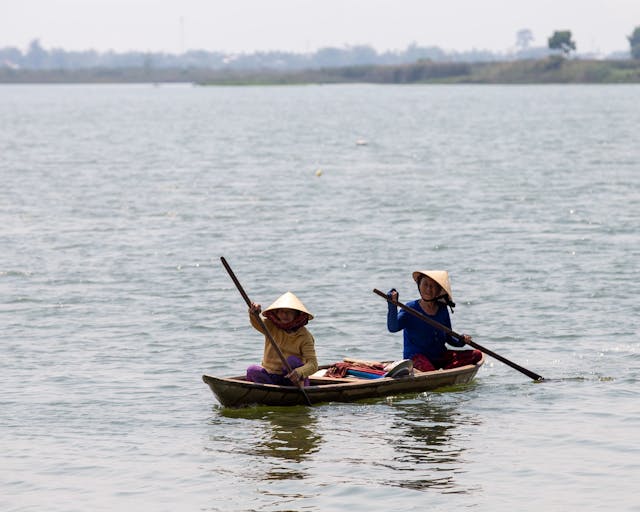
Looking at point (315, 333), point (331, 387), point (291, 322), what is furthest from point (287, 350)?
point (315, 333)

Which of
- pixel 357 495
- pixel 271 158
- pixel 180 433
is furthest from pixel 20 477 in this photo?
pixel 271 158

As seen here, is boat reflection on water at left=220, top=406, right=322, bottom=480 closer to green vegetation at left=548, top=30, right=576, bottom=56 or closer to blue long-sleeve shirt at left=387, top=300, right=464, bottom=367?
blue long-sleeve shirt at left=387, top=300, right=464, bottom=367

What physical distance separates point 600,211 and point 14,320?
Answer: 62.4ft

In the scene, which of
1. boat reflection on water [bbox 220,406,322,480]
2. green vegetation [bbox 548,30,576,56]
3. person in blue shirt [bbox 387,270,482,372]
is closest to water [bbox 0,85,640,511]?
boat reflection on water [bbox 220,406,322,480]

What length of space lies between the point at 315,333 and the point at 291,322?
532 centimetres

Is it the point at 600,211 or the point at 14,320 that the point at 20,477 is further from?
the point at 600,211

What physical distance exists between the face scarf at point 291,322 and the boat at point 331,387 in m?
0.66

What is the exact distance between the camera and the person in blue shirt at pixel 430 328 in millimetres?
14602

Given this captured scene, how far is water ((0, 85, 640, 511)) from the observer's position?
39.0 feet

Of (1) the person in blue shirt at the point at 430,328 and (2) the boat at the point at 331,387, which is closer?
(2) the boat at the point at 331,387

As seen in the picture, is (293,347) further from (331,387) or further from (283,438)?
(283,438)

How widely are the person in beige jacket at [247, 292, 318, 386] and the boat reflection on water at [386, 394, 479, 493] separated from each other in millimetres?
1209

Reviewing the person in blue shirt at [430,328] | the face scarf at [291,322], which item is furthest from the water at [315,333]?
the face scarf at [291,322]

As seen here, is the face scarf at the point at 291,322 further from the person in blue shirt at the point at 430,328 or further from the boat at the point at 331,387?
the person in blue shirt at the point at 430,328
